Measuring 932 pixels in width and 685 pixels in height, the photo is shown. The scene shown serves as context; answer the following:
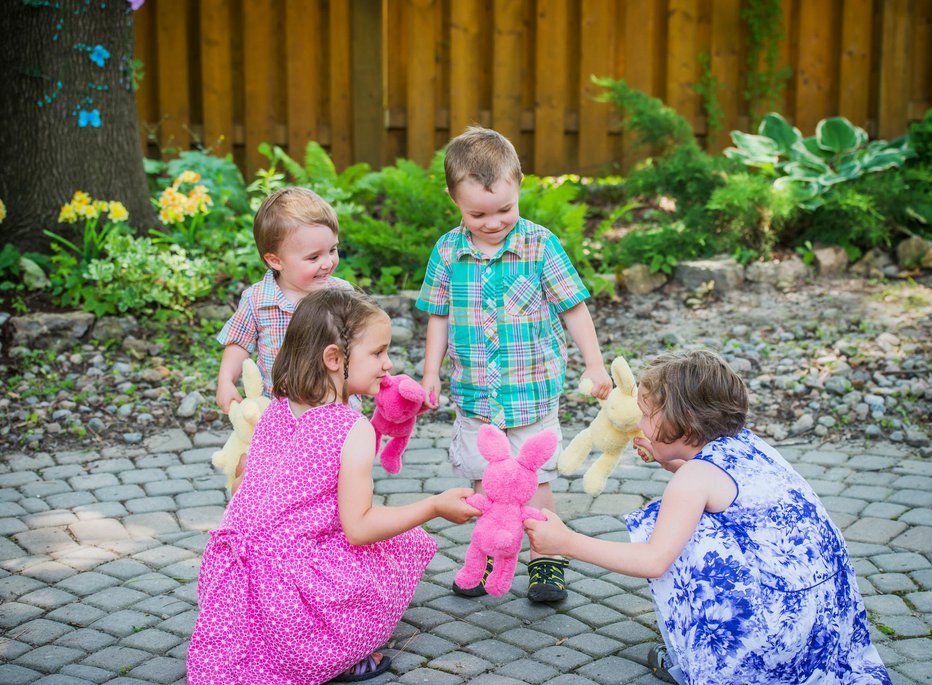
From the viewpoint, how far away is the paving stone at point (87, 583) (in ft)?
10.8

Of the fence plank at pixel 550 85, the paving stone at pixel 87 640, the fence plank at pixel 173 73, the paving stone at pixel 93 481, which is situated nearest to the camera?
the paving stone at pixel 87 640

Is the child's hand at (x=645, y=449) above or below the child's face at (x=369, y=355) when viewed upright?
below

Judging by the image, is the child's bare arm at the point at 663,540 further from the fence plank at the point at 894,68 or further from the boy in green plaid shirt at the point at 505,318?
the fence plank at the point at 894,68

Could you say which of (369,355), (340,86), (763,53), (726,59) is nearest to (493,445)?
(369,355)

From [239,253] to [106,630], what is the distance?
11.5ft

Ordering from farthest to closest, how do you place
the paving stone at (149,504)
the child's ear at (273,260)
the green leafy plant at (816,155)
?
the green leafy plant at (816,155) < the paving stone at (149,504) < the child's ear at (273,260)

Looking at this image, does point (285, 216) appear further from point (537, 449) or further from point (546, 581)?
point (546, 581)

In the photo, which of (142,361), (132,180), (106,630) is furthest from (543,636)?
(132,180)

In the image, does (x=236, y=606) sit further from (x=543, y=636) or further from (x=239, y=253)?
(x=239, y=253)

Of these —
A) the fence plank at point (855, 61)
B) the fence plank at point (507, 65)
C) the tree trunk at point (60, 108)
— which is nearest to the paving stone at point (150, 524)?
the tree trunk at point (60, 108)

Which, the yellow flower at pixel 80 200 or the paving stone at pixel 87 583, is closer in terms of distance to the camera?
the paving stone at pixel 87 583

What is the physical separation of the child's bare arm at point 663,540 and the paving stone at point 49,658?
1435 millimetres

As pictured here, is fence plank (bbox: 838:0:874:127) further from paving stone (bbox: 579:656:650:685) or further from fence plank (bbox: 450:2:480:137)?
paving stone (bbox: 579:656:650:685)

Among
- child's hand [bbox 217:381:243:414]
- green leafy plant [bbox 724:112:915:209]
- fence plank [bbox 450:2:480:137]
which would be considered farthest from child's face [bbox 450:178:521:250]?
fence plank [bbox 450:2:480:137]
